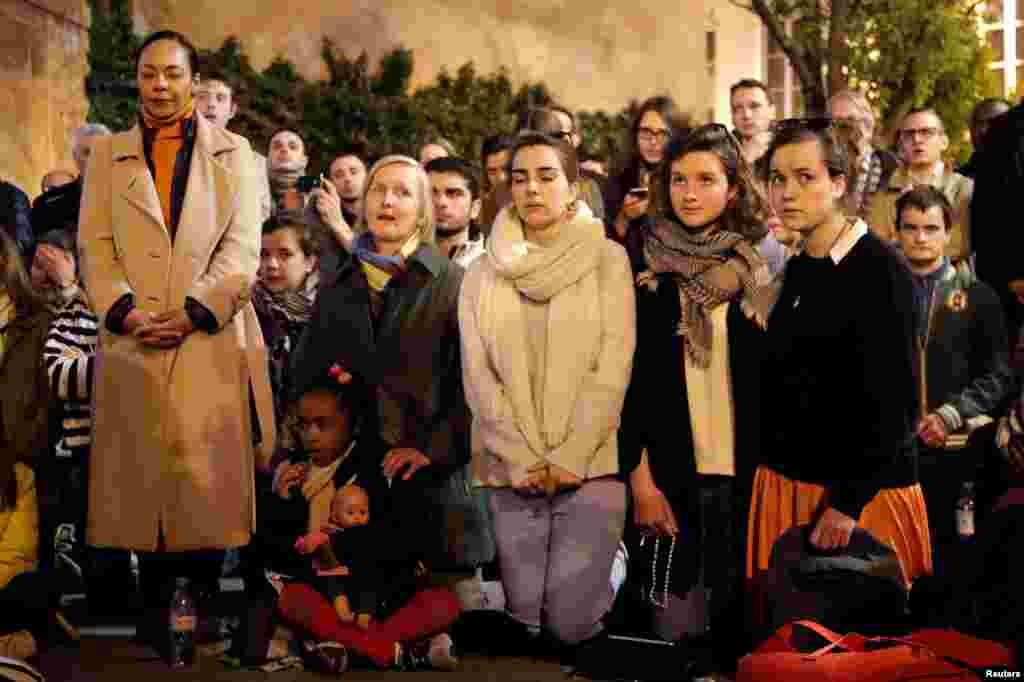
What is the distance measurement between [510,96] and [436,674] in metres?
11.3

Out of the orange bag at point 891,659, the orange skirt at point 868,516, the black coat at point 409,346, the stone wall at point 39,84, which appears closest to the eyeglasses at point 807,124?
the orange skirt at point 868,516

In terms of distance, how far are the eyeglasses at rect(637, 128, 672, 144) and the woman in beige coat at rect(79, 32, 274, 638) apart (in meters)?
2.03

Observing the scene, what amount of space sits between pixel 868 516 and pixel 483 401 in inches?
58.0

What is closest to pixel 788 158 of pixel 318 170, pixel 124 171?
pixel 124 171

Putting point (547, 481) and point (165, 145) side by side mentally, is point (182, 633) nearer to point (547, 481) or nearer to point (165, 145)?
point (547, 481)

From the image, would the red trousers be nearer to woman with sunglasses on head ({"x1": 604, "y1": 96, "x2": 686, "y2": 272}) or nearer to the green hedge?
woman with sunglasses on head ({"x1": 604, "y1": 96, "x2": 686, "y2": 272})

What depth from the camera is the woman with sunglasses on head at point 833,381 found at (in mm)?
5203

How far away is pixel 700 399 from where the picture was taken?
231 inches

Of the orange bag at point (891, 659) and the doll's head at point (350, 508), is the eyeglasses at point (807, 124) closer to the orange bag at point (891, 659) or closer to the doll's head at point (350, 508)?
the orange bag at point (891, 659)

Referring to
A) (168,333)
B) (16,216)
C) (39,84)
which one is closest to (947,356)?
(168,333)

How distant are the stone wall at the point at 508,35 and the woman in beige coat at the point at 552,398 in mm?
7603

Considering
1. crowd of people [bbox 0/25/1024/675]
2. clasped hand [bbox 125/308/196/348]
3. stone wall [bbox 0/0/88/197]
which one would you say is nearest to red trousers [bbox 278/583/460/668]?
crowd of people [bbox 0/25/1024/675]

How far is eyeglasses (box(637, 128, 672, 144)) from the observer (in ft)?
25.3

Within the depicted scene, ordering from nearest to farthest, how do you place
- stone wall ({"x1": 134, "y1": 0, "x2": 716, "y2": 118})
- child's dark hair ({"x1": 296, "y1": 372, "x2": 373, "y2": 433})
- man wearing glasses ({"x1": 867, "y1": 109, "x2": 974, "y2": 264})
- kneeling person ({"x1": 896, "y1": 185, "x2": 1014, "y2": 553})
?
1. child's dark hair ({"x1": 296, "y1": 372, "x2": 373, "y2": 433})
2. kneeling person ({"x1": 896, "y1": 185, "x2": 1014, "y2": 553})
3. man wearing glasses ({"x1": 867, "y1": 109, "x2": 974, "y2": 264})
4. stone wall ({"x1": 134, "y1": 0, "x2": 716, "y2": 118})
